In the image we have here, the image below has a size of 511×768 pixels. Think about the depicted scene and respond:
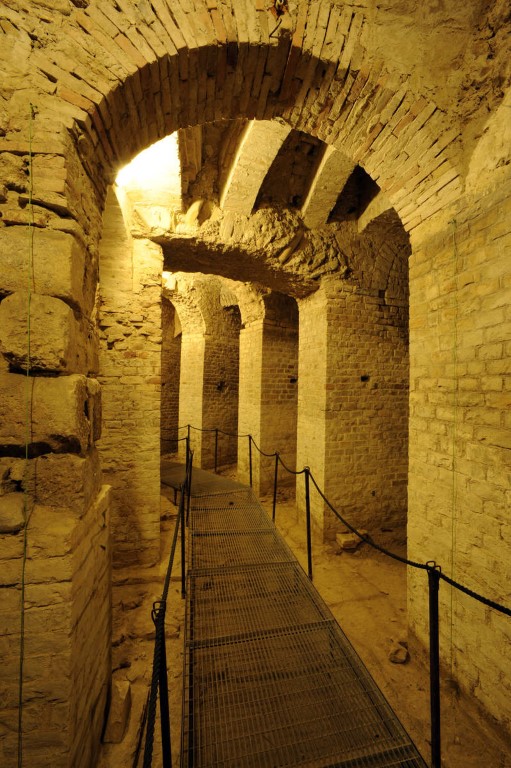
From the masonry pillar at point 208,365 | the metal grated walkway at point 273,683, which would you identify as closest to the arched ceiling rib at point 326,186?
the masonry pillar at point 208,365

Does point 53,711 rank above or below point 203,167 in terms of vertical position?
below

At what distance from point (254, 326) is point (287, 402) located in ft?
6.44

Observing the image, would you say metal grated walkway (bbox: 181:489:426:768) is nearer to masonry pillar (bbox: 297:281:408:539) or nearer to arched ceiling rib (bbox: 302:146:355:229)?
masonry pillar (bbox: 297:281:408:539)

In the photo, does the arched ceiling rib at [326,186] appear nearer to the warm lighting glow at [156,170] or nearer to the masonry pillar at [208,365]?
the warm lighting glow at [156,170]

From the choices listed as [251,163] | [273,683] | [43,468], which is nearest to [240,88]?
[251,163]

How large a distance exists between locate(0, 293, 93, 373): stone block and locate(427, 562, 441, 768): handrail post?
2.23 m

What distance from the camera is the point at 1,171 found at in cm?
166

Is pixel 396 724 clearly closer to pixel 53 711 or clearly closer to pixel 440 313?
pixel 53 711

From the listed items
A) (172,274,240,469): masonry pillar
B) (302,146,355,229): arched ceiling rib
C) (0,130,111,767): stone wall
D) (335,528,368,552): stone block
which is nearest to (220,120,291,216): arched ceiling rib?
(302,146,355,229): arched ceiling rib

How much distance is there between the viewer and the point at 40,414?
1.66 meters

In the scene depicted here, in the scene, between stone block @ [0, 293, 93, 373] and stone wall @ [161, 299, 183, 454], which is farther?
stone wall @ [161, 299, 183, 454]

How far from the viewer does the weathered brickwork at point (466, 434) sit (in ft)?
7.95

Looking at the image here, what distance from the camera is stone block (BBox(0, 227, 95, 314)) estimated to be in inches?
64.4

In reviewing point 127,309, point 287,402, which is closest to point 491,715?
point 127,309
